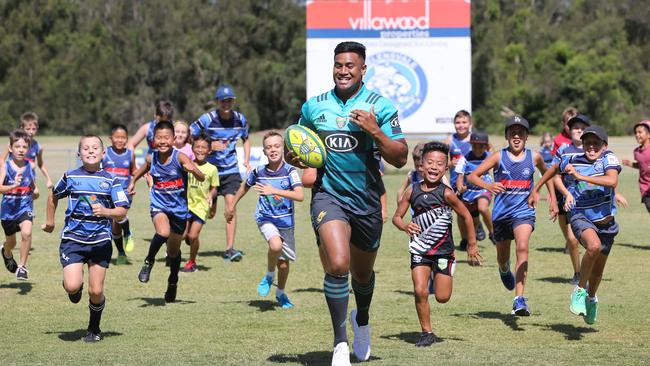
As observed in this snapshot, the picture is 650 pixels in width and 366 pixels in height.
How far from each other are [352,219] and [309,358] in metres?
1.25

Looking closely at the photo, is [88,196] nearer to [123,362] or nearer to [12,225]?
[123,362]

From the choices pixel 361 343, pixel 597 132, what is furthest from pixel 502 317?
pixel 361 343

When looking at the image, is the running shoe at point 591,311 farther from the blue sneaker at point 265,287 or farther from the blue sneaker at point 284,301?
the blue sneaker at point 265,287

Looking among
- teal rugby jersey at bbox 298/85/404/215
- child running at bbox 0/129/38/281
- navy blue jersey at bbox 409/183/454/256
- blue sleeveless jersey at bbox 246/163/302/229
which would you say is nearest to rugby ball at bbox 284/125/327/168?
teal rugby jersey at bbox 298/85/404/215

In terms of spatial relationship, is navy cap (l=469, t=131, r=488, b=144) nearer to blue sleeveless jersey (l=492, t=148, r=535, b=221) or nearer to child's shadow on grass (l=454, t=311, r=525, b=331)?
blue sleeveless jersey (l=492, t=148, r=535, b=221)

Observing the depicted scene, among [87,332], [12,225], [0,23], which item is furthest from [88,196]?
[0,23]

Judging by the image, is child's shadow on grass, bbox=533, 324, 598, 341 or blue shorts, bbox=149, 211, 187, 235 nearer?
child's shadow on grass, bbox=533, 324, 598, 341

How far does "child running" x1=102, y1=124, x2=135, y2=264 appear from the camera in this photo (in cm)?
1490

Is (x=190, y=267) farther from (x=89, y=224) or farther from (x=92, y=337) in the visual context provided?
(x=89, y=224)

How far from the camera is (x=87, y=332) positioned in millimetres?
9508

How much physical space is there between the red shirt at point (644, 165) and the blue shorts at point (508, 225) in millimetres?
5963

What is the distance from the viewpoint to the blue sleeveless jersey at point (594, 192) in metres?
9.66

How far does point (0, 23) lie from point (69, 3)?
16.2 ft

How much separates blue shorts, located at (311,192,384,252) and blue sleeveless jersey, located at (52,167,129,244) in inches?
87.3
